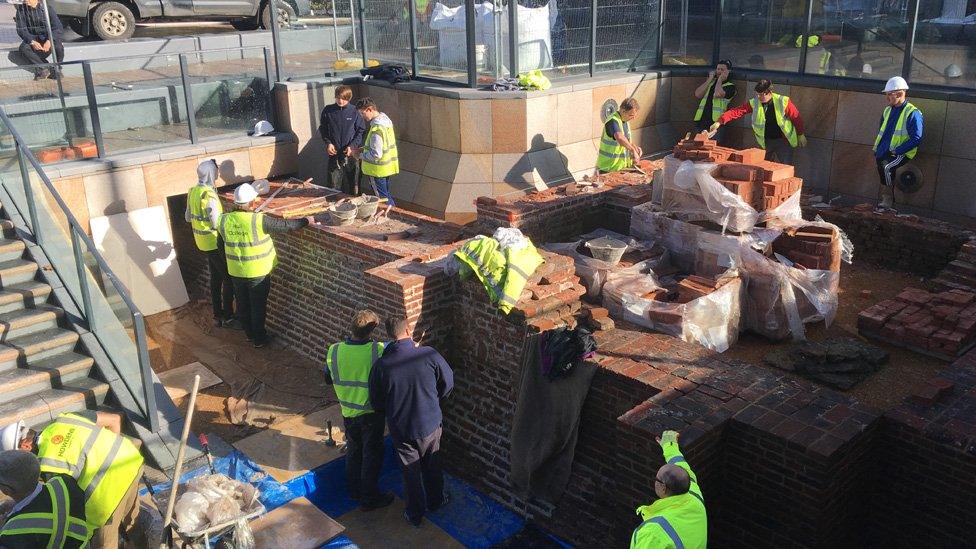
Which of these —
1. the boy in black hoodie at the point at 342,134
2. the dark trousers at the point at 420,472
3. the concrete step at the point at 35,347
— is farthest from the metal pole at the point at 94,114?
the dark trousers at the point at 420,472

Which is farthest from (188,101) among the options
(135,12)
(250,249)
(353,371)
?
(135,12)

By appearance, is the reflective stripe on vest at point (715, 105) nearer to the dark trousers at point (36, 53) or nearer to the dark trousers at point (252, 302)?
the dark trousers at point (252, 302)

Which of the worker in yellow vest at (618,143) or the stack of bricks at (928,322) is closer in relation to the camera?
the stack of bricks at (928,322)

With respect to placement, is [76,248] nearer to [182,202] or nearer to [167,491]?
[167,491]

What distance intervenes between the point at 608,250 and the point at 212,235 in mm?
5188

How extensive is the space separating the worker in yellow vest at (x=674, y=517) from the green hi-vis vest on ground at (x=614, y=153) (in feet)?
23.3

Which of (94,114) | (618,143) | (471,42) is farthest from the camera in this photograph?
(471,42)

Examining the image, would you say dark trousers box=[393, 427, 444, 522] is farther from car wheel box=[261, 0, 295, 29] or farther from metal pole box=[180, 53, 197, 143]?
car wheel box=[261, 0, 295, 29]

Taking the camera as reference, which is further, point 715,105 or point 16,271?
point 715,105

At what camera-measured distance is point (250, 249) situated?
406 inches

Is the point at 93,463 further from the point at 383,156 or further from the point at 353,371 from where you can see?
the point at 383,156

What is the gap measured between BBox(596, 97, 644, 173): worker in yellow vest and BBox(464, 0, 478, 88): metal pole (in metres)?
2.06

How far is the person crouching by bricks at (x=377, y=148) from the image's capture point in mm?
11508

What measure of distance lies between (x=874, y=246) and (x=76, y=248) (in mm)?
8872
